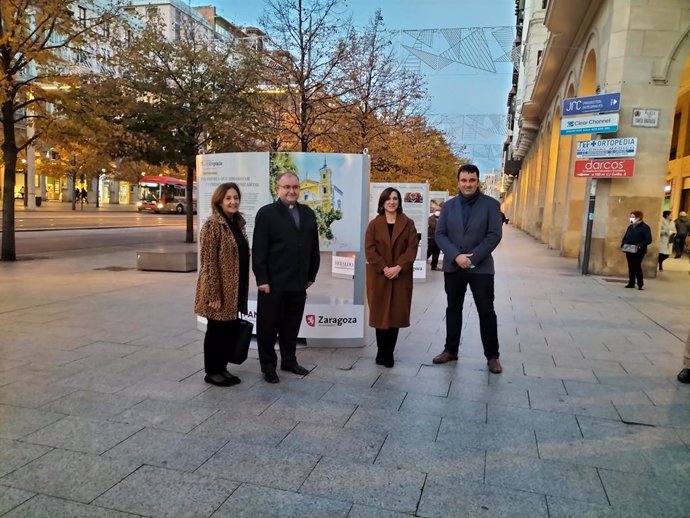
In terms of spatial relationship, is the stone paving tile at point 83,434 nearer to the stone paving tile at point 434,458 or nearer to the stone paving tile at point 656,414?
the stone paving tile at point 434,458

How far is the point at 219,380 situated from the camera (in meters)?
4.75

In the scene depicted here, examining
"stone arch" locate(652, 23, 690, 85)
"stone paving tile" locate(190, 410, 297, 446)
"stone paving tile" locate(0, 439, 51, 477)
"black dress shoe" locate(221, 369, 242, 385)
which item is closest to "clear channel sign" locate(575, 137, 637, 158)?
"stone arch" locate(652, 23, 690, 85)

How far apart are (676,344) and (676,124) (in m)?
22.8

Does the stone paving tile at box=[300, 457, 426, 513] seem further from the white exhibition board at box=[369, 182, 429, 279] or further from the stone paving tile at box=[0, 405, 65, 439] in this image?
the white exhibition board at box=[369, 182, 429, 279]

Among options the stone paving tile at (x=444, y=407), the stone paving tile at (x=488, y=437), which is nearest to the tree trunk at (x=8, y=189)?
the stone paving tile at (x=444, y=407)

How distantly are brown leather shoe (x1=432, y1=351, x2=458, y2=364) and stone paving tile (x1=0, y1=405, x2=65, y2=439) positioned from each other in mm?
3555

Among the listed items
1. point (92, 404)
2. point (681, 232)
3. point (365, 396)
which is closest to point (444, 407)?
point (365, 396)

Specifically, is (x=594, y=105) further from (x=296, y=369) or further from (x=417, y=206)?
(x=296, y=369)

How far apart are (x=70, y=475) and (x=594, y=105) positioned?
13.9 m

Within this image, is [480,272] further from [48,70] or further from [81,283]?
[48,70]

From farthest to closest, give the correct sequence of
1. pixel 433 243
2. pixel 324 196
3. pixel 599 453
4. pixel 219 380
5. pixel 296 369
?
pixel 433 243
pixel 324 196
pixel 296 369
pixel 219 380
pixel 599 453

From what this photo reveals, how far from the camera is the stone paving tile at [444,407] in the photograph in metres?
4.22

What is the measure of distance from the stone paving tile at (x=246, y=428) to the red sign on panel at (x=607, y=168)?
40.2 feet

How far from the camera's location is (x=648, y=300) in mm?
10102
